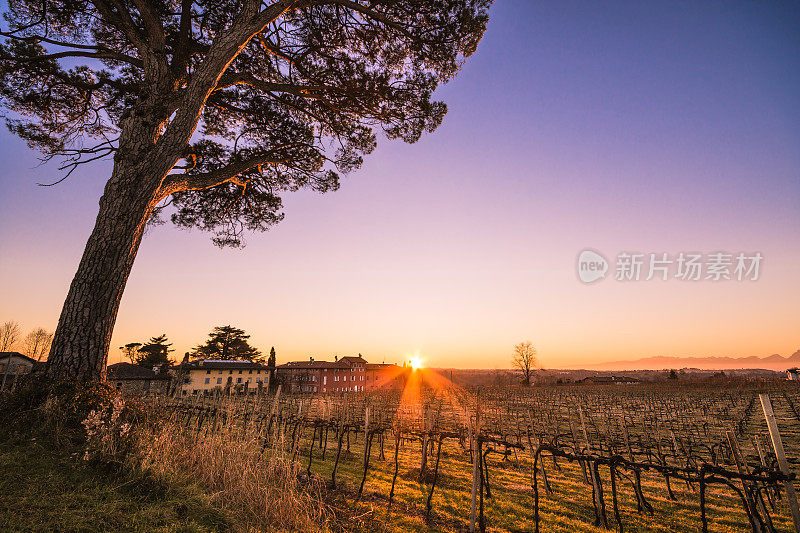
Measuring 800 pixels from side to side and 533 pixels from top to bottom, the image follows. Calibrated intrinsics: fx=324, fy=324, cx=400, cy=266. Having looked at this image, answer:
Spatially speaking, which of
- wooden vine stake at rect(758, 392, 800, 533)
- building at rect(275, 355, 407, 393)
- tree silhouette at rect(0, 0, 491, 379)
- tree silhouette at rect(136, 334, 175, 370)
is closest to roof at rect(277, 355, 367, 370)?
building at rect(275, 355, 407, 393)

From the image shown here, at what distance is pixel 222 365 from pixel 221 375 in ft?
4.98

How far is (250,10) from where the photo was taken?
6.71 m

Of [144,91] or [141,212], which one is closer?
[141,212]

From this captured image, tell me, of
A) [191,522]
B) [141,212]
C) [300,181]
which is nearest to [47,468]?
[191,522]

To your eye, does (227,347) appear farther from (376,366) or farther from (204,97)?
(204,97)

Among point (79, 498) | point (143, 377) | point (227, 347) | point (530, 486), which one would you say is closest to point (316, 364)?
point (227, 347)

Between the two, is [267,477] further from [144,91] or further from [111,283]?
[144,91]

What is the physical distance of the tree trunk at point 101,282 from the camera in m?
4.86

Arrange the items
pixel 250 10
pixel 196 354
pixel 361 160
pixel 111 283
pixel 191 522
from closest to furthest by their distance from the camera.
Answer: pixel 191 522
pixel 111 283
pixel 250 10
pixel 361 160
pixel 196 354


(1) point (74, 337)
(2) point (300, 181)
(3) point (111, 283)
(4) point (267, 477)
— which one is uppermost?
(2) point (300, 181)

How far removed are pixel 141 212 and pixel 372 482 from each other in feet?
31.8

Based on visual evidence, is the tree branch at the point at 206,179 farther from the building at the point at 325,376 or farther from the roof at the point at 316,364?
the roof at the point at 316,364

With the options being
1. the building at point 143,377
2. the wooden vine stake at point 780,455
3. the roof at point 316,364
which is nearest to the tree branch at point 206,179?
the wooden vine stake at point 780,455

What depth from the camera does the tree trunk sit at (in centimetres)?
486
